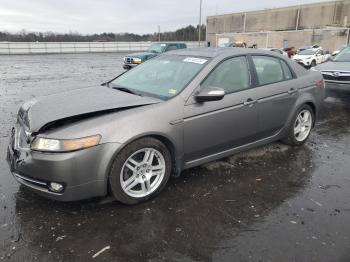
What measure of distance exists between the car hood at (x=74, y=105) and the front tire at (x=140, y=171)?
0.47 meters

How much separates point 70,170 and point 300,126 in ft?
12.6

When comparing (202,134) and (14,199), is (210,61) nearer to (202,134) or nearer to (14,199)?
(202,134)

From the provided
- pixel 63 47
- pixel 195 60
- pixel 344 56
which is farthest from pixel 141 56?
pixel 63 47

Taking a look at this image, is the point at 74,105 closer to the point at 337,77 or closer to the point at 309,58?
the point at 337,77

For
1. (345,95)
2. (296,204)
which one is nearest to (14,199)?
(296,204)

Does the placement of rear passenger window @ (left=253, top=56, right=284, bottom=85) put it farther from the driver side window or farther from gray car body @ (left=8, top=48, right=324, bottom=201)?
the driver side window

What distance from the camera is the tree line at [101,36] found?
186 ft

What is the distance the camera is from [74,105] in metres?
3.53

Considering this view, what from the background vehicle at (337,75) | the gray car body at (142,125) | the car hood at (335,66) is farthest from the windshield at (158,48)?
the gray car body at (142,125)

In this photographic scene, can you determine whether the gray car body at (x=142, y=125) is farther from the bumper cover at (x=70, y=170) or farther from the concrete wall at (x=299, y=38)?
the concrete wall at (x=299, y=38)

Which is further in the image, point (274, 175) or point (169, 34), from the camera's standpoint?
point (169, 34)

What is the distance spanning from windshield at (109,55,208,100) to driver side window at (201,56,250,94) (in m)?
0.20

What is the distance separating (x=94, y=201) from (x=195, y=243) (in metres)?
1.25

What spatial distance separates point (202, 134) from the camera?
3.83 m
